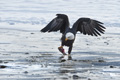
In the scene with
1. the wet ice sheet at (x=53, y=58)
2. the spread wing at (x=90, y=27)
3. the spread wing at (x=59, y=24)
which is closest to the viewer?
the wet ice sheet at (x=53, y=58)

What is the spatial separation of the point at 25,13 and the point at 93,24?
28.8 ft

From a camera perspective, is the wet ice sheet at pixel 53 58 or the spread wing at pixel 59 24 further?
the spread wing at pixel 59 24

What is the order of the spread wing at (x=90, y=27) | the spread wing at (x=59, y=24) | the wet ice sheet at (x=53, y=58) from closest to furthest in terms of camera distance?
the wet ice sheet at (x=53, y=58) → the spread wing at (x=59, y=24) → the spread wing at (x=90, y=27)

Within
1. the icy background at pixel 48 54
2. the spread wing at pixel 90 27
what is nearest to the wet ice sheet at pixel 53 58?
the icy background at pixel 48 54

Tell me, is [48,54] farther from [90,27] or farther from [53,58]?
[90,27]

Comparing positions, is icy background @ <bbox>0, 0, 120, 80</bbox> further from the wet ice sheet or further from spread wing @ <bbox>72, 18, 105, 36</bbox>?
spread wing @ <bbox>72, 18, 105, 36</bbox>

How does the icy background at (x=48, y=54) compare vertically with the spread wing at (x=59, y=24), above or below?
below

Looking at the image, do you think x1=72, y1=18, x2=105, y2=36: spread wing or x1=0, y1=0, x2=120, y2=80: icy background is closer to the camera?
x1=0, y1=0, x2=120, y2=80: icy background

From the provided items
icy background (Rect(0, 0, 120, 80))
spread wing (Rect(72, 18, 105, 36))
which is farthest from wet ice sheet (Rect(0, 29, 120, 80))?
spread wing (Rect(72, 18, 105, 36))

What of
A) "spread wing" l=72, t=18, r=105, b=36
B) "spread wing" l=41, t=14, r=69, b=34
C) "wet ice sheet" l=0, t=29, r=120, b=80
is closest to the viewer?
"wet ice sheet" l=0, t=29, r=120, b=80

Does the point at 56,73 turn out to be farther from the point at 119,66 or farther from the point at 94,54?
the point at 94,54

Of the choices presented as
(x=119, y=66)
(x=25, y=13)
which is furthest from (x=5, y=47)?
(x=25, y=13)

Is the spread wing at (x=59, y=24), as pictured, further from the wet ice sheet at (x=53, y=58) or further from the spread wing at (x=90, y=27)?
the wet ice sheet at (x=53, y=58)

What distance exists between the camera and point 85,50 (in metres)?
10.4
